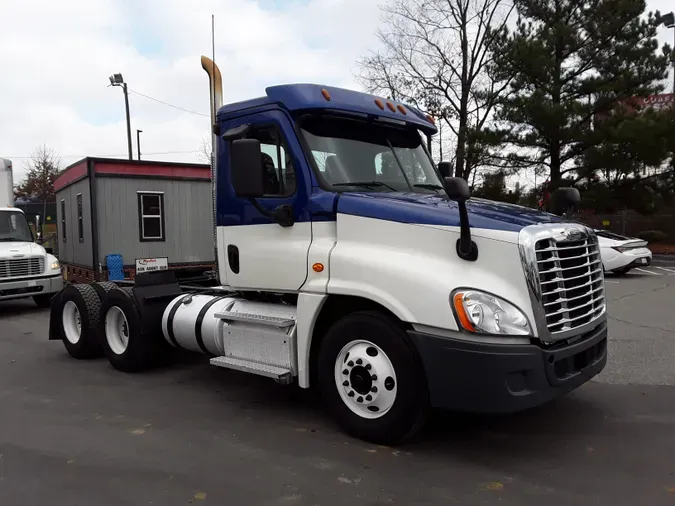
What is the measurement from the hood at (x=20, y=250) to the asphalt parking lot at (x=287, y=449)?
549 cm

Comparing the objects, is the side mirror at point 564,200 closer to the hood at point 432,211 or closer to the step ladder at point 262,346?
the hood at point 432,211

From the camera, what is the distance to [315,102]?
477cm

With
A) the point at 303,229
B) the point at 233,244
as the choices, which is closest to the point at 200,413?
the point at 233,244

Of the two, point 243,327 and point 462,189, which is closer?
point 462,189

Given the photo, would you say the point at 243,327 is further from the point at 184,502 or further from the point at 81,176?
the point at 81,176

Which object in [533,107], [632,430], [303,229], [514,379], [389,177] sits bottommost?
[632,430]

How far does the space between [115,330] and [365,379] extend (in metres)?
3.72

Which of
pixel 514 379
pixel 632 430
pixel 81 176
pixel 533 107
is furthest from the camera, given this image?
pixel 533 107

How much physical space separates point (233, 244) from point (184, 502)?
7.69ft

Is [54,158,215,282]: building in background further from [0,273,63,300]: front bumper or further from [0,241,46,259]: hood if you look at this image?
[0,241,46,259]: hood

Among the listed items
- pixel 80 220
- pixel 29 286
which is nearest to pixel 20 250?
pixel 29 286

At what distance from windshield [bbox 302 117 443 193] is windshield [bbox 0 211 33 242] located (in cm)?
948

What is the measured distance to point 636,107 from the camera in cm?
2236

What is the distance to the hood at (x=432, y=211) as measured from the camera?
4025 mm
